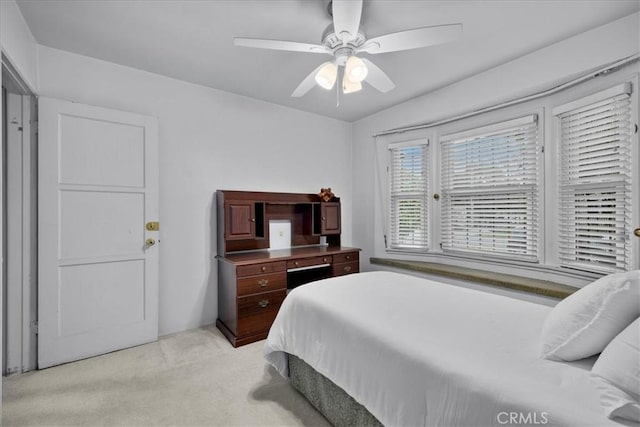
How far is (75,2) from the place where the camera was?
1890mm

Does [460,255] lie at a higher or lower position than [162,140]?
Result: lower

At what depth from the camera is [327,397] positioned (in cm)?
170

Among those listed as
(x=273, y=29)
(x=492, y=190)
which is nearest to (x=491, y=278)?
(x=492, y=190)

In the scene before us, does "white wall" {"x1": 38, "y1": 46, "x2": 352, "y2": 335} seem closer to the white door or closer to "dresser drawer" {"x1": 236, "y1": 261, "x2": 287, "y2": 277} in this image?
the white door

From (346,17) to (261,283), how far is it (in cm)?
225

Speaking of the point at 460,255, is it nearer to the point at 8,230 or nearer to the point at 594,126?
the point at 594,126

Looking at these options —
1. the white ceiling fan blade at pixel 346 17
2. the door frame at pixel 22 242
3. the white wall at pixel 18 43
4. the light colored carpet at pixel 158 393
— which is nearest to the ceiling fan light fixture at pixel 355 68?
the white ceiling fan blade at pixel 346 17

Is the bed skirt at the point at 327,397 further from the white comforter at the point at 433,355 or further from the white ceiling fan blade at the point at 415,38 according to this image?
the white ceiling fan blade at the point at 415,38

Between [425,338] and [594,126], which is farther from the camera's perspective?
[594,126]

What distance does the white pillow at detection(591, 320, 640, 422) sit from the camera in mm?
797

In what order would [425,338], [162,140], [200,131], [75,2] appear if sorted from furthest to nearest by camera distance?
[200,131] < [162,140] < [75,2] < [425,338]

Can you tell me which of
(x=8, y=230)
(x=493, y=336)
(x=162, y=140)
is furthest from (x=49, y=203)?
(x=493, y=336)

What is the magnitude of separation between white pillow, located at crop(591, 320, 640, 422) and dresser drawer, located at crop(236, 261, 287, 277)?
7.86 ft

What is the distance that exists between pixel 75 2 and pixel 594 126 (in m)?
3.78
